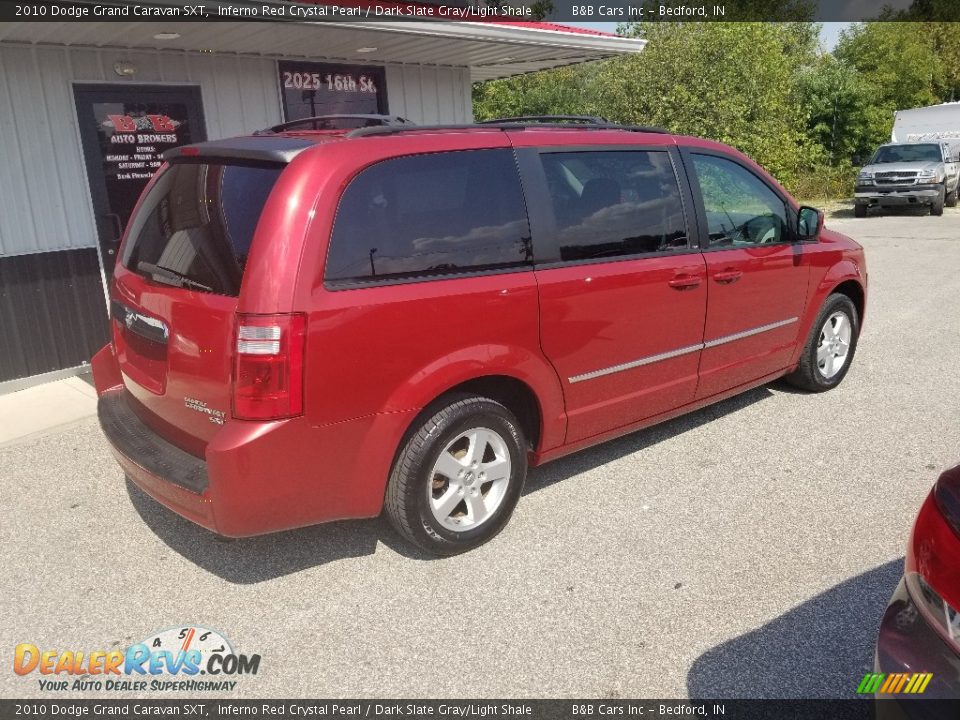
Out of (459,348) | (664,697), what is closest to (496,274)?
Result: (459,348)

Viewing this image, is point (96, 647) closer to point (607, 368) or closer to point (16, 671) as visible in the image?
point (16, 671)

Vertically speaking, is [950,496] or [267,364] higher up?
[267,364]

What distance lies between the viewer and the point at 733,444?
4.73 m

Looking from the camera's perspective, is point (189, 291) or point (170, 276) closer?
point (189, 291)

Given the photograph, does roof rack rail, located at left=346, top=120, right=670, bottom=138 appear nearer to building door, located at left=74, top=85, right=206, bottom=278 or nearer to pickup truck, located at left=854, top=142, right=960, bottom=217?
building door, located at left=74, top=85, right=206, bottom=278

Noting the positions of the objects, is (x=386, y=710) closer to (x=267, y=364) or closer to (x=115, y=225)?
(x=267, y=364)

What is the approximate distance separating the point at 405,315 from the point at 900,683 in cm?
206

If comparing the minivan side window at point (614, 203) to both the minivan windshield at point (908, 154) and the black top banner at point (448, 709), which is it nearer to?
the black top banner at point (448, 709)

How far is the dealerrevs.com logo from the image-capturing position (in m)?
2.85

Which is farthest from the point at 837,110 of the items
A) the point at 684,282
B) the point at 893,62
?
the point at 684,282

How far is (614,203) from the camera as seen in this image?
4016mm

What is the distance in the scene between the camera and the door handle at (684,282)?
4207 millimetres

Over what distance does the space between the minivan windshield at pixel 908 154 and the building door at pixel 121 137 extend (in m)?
17.4

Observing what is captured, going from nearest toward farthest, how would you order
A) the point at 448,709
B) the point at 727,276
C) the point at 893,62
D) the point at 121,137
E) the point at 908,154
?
the point at 448,709
the point at 727,276
the point at 121,137
the point at 908,154
the point at 893,62
